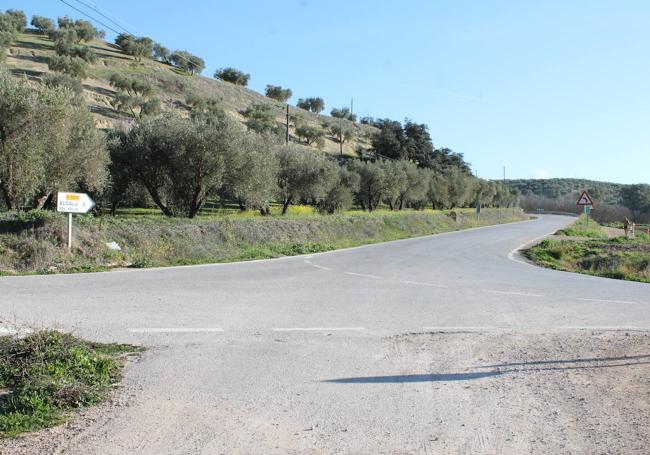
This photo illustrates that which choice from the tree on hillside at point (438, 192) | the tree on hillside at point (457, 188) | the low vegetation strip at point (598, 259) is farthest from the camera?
the tree on hillside at point (457, 188)

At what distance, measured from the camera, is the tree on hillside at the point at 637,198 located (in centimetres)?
11994

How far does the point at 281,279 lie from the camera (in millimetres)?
14234

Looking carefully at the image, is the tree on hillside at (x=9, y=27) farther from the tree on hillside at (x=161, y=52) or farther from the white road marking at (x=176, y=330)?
the white road marking at (x=176, y=330)

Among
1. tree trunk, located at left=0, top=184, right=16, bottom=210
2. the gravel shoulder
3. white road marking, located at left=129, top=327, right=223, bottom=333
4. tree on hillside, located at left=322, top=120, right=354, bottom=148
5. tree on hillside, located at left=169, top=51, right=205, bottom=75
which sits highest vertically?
tree on hillside, located at left=169, top=51, right=205, bottom=75

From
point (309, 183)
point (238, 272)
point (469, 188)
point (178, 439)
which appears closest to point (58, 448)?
point (178, 439)

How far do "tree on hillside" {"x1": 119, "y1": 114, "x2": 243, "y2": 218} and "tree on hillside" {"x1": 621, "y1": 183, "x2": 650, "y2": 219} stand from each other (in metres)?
108

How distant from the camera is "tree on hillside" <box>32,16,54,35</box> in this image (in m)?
98.3

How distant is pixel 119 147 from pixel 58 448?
24.8 m

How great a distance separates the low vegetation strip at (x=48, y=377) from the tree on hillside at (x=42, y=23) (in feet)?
345

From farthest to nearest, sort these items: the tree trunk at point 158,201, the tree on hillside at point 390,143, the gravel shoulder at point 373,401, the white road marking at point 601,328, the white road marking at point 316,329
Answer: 1. the tree on hillside at point 390,143
2. the tree trunk at point 158,201
3. the white road marking at point 601,328
4. the white road marking at point 316,329
5. the gravel shoulder at point 373,401

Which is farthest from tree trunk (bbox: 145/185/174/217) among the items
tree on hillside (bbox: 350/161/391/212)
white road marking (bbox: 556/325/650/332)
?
tree on hillside (bbox: 350/161/391/212)

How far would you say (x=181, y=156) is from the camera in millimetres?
25141

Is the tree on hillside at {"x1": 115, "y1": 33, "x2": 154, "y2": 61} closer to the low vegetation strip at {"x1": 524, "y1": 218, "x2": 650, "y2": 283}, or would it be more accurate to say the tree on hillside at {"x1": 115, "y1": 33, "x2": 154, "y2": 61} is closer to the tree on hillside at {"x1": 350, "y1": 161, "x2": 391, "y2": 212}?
the tree on hillside at {"x1": 350, "y1": 161, "x2": 391, "y2": 212}

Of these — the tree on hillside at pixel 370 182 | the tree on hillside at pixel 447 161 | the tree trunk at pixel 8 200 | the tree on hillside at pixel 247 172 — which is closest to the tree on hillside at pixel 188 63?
the tree on hillside at pixel 447 161
